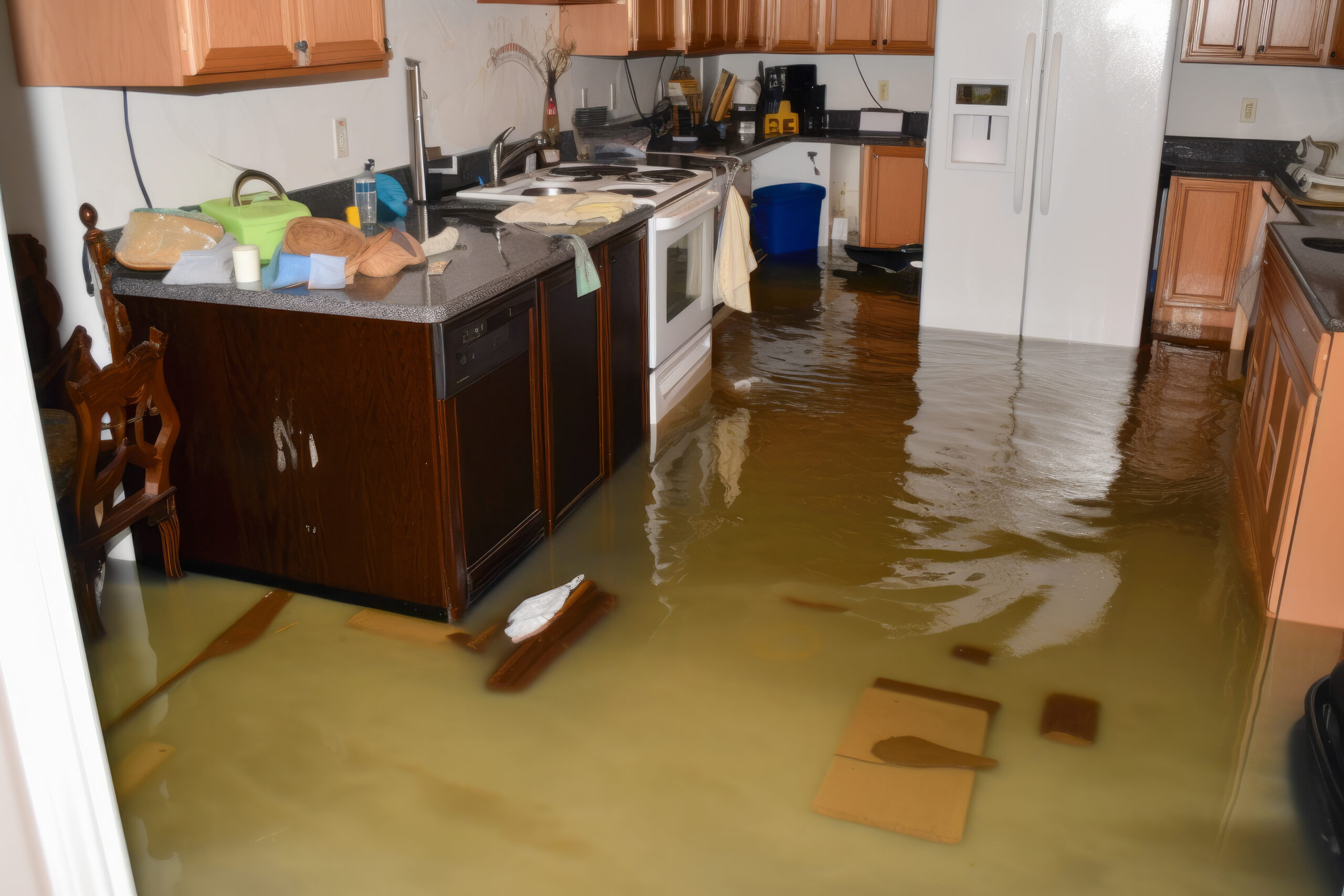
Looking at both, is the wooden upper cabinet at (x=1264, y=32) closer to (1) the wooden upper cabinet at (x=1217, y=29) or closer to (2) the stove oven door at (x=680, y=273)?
(1) the wooden upper cabinet at (x=1217, y=29)

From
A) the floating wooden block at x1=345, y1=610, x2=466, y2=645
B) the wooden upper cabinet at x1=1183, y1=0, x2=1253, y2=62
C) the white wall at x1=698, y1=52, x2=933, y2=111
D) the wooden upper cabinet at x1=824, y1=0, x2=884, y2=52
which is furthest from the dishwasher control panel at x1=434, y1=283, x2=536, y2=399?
the white wall at x1=698, y1=52, x2=933, y2=111

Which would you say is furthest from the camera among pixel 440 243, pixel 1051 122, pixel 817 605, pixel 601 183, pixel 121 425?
pixel 1051 122

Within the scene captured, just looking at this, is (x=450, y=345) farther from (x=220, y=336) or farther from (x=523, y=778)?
(x=523, y=778)

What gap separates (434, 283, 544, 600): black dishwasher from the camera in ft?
8.23

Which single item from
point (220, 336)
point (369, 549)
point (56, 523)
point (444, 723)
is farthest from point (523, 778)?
point (56, 523)

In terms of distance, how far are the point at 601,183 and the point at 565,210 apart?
732 mm

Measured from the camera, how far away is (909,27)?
245 inches

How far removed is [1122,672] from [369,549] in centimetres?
184

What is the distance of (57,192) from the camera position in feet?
8.36

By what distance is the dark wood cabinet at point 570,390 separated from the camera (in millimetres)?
2977

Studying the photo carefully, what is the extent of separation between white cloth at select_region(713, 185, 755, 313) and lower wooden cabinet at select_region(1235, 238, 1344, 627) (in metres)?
2.12

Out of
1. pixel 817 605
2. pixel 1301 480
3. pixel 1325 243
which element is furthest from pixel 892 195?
pixel 817 605

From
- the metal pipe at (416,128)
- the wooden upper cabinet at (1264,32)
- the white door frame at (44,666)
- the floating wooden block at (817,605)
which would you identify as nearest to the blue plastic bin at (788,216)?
the wooden upper cabinet at (1264,32)

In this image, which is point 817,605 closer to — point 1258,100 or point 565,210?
point 565,210
